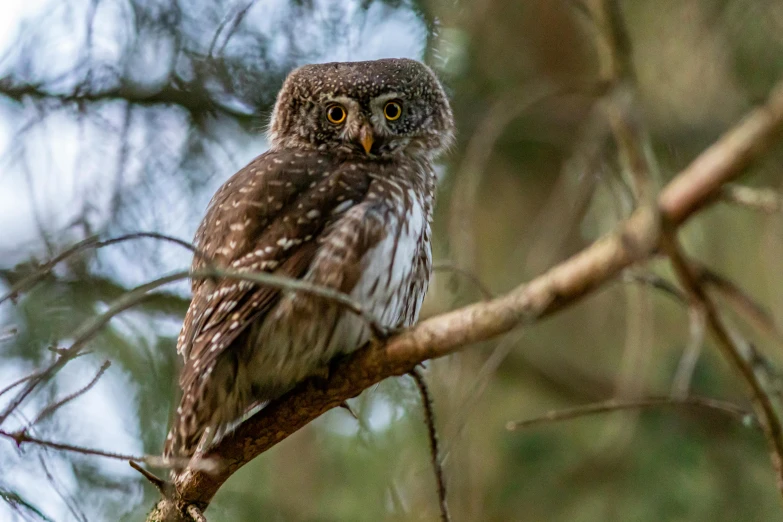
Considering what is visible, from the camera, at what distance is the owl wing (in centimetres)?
315

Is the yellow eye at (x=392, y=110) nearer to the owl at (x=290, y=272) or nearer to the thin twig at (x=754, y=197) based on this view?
the owl at (x=290, y=272)

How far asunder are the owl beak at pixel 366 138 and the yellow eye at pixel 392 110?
8.1 inches

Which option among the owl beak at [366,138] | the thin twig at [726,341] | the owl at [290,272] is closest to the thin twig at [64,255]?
the owl at [290,272]

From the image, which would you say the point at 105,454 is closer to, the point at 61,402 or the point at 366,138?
the point at 61,402

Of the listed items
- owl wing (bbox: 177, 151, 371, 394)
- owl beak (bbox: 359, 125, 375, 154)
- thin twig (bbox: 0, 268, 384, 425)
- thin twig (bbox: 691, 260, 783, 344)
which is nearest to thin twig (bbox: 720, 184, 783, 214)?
thin twig (bbox: 691, 260, 783, 344)

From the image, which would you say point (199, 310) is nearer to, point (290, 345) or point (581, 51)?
point (290, 345)

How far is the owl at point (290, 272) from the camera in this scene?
3.11 m

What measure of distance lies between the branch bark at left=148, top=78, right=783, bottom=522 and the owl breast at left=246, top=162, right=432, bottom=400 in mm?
100

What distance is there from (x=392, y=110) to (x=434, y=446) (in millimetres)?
2049

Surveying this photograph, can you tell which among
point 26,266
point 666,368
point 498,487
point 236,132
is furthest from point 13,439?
point 666,368

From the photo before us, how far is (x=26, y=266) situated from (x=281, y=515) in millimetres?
1988

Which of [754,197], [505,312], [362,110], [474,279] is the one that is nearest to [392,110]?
[362,110]

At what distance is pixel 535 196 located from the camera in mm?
5887

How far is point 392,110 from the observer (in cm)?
403
